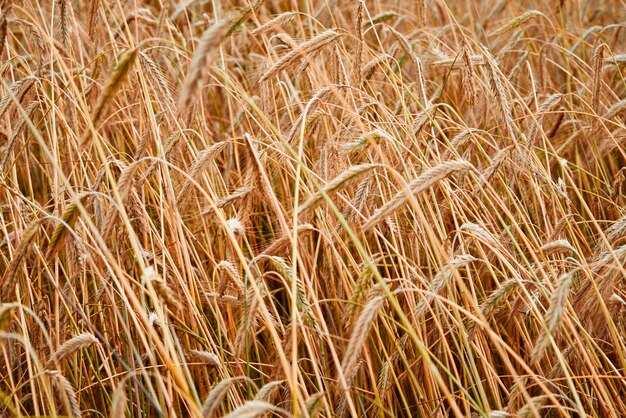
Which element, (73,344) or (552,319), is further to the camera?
(73,344)

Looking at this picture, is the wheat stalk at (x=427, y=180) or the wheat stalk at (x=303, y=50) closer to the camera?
the wheat stalk at (x=427, y=180)

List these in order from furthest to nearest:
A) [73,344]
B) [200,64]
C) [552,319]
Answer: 1. [73,344]
2. [552,319]
3. [200,64]

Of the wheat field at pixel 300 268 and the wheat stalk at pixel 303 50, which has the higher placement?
the wheat stalk at pixel 303 50

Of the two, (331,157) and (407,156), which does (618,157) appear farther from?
(331,157)

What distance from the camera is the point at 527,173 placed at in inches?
98.9

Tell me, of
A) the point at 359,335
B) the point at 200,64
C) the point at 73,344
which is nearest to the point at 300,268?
the point at 359,335

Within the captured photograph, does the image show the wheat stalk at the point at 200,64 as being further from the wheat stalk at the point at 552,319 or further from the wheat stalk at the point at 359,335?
the wheat stalk at the point at 552,319

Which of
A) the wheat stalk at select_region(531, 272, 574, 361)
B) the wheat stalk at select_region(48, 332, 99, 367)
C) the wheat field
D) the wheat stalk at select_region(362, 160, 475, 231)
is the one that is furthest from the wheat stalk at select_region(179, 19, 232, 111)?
the wheat stalk at select_region(531, 272, 574, 361)

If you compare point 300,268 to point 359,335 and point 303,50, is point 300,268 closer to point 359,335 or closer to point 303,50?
point 359,335

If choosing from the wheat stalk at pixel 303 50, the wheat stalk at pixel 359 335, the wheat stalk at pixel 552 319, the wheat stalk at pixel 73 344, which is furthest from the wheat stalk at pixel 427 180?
the wheat stalk at pixel 73 344

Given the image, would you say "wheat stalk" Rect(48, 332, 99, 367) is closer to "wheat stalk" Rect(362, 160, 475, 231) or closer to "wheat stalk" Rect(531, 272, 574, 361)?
"wheat stalk" Rect(362, 160, 475, 231)

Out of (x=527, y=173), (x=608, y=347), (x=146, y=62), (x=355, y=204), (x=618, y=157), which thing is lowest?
(x=608, y=347)

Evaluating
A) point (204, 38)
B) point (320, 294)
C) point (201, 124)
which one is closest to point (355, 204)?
point (320, 294)

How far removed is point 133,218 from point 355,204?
0.82m
